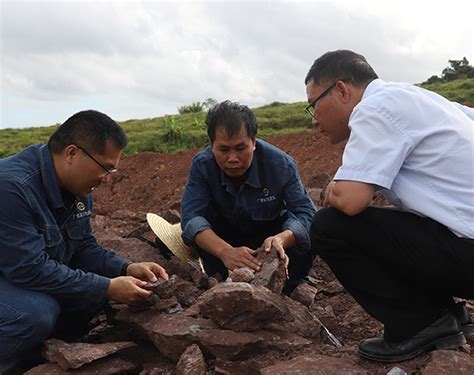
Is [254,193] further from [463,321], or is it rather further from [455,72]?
[455,72]

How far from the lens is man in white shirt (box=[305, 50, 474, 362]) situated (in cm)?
254

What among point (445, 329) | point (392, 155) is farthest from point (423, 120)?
point (445, 329)

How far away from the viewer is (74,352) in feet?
10.3

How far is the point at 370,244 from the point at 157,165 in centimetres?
999

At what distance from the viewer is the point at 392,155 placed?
2.50m

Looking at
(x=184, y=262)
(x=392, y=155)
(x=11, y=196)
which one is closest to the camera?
(x=392, y=155)

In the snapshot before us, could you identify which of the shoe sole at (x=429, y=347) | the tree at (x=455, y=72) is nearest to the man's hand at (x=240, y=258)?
the shoe sole at (x=429, y=347)

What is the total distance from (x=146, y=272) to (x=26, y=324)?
76cm

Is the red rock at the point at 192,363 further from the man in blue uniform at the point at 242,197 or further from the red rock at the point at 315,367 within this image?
the man in blue uniform at the point at 242,197

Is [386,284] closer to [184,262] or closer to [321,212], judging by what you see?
[321,212]

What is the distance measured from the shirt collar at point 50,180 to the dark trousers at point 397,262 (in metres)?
1.47

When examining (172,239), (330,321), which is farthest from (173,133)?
(330,321)

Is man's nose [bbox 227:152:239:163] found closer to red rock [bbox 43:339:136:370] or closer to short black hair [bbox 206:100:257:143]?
short black hair [bbox 206:100:257:143]

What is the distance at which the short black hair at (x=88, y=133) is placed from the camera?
3.35 meters
